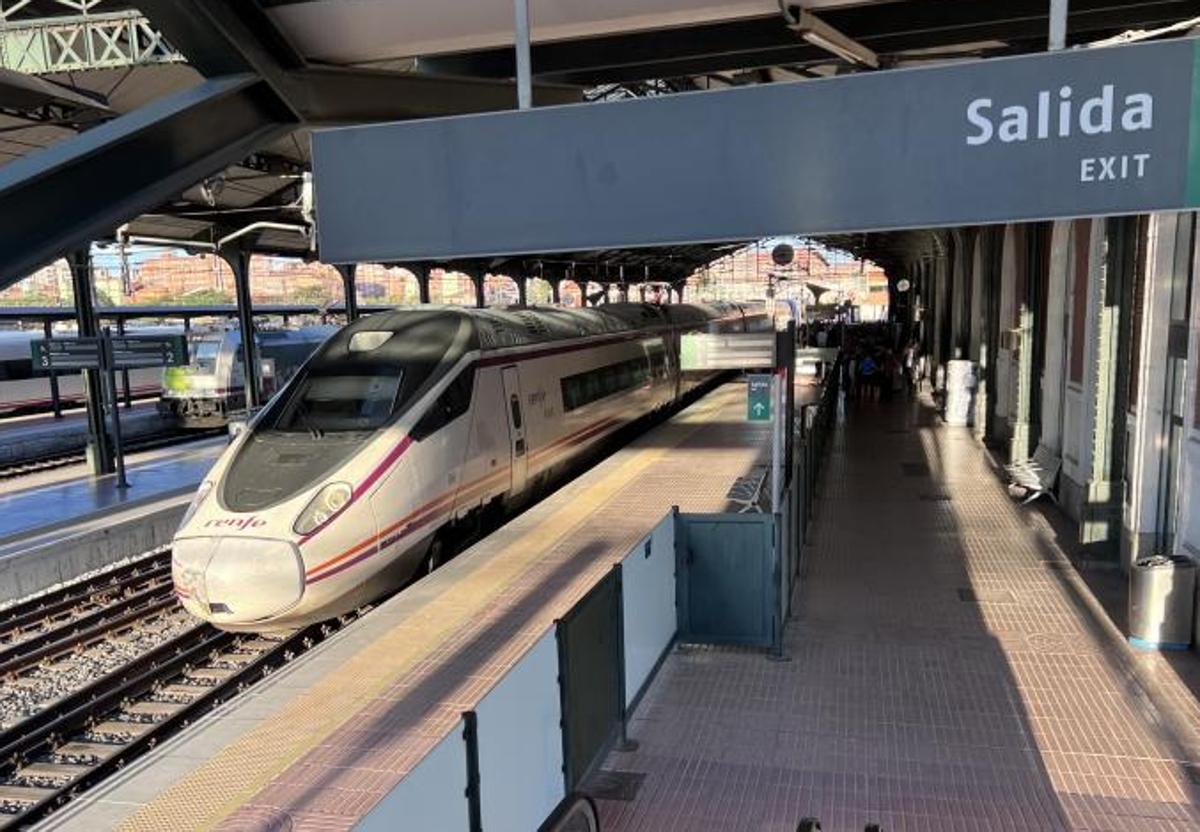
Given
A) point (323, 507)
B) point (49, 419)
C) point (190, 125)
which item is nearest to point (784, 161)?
point (190, 125)

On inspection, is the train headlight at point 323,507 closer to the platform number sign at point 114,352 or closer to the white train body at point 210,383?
the platform number sign at point 114,352

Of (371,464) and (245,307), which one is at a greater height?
(245,307)

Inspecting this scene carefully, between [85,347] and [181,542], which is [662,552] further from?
[85,347]

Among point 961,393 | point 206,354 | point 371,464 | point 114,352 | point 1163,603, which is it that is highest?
point 114,352

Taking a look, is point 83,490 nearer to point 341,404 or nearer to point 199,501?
point 199,501

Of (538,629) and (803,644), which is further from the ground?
(538,629)

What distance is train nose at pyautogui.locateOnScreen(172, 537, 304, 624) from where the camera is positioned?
683cm

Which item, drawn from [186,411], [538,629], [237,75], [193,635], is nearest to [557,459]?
[193,635]

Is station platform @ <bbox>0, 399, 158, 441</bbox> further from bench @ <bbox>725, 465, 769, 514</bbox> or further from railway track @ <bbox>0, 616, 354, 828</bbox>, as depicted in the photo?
bench @ <bbox>725, 465, 769, 514</bbox>

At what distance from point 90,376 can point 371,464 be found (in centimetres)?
1112

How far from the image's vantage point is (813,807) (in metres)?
4.75

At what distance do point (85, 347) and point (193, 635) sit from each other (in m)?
7.71

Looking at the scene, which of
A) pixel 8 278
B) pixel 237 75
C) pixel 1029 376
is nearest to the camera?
pixel 8 278

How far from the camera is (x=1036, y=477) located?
11.3 m
